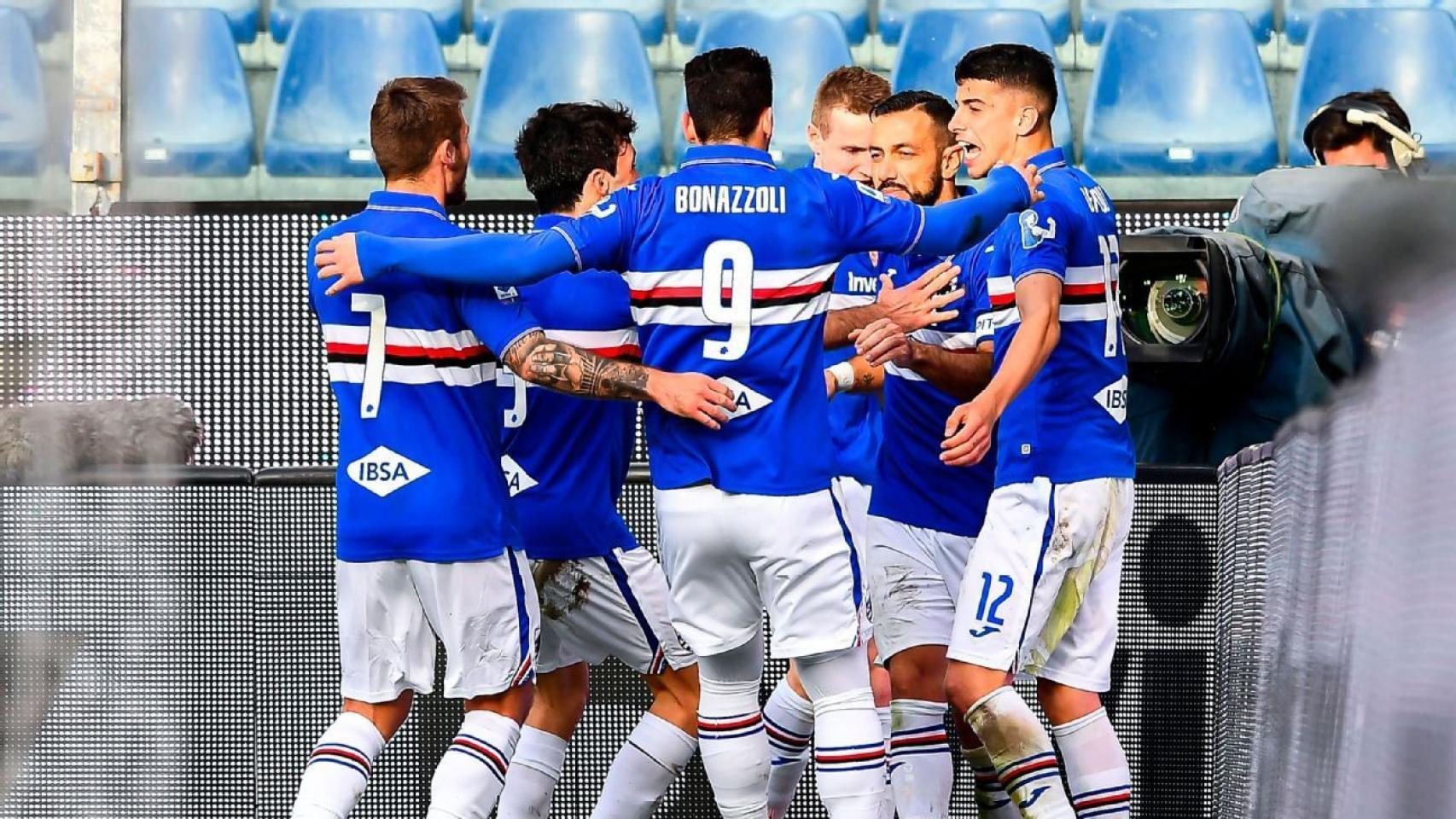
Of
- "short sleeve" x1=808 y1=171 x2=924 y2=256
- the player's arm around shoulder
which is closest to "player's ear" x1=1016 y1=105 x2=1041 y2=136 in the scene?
"short sleeve" x1=808 y1=171 x2=924 y2=256

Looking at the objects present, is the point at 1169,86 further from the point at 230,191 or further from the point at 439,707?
the point at 439,707

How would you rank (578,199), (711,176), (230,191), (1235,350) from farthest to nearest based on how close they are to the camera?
(230,191) < (1235,350) < (578,199) < (711,176)

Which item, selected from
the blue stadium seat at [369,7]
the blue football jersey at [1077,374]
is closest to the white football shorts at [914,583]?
the blue football jersey at [1077,374]

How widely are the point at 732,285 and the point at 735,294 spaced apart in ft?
0.07

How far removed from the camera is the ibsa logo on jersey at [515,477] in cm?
488

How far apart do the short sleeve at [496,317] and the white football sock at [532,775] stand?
1233 mm

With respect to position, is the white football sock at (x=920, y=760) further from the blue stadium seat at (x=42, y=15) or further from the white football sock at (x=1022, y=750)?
the blue stadium seat at (x=42, y=15)

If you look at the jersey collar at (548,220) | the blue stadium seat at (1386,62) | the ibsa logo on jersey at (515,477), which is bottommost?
the ibsa logo on jersey at (515,477)

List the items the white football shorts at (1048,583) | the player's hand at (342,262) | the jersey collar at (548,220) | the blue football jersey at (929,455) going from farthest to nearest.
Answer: the blue football jersey at (929,455), the jersey collar at (548,220), the white football shorts at (1048,583), the player's hand at (342,262)

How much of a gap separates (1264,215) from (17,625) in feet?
13.2

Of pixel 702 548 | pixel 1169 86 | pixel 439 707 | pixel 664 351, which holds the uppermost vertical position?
pixel 1169 86

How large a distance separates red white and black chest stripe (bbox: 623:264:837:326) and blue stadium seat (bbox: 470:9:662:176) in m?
4.95

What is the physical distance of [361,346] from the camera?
4371 mm

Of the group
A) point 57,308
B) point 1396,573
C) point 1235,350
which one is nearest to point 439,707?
point 57,308
